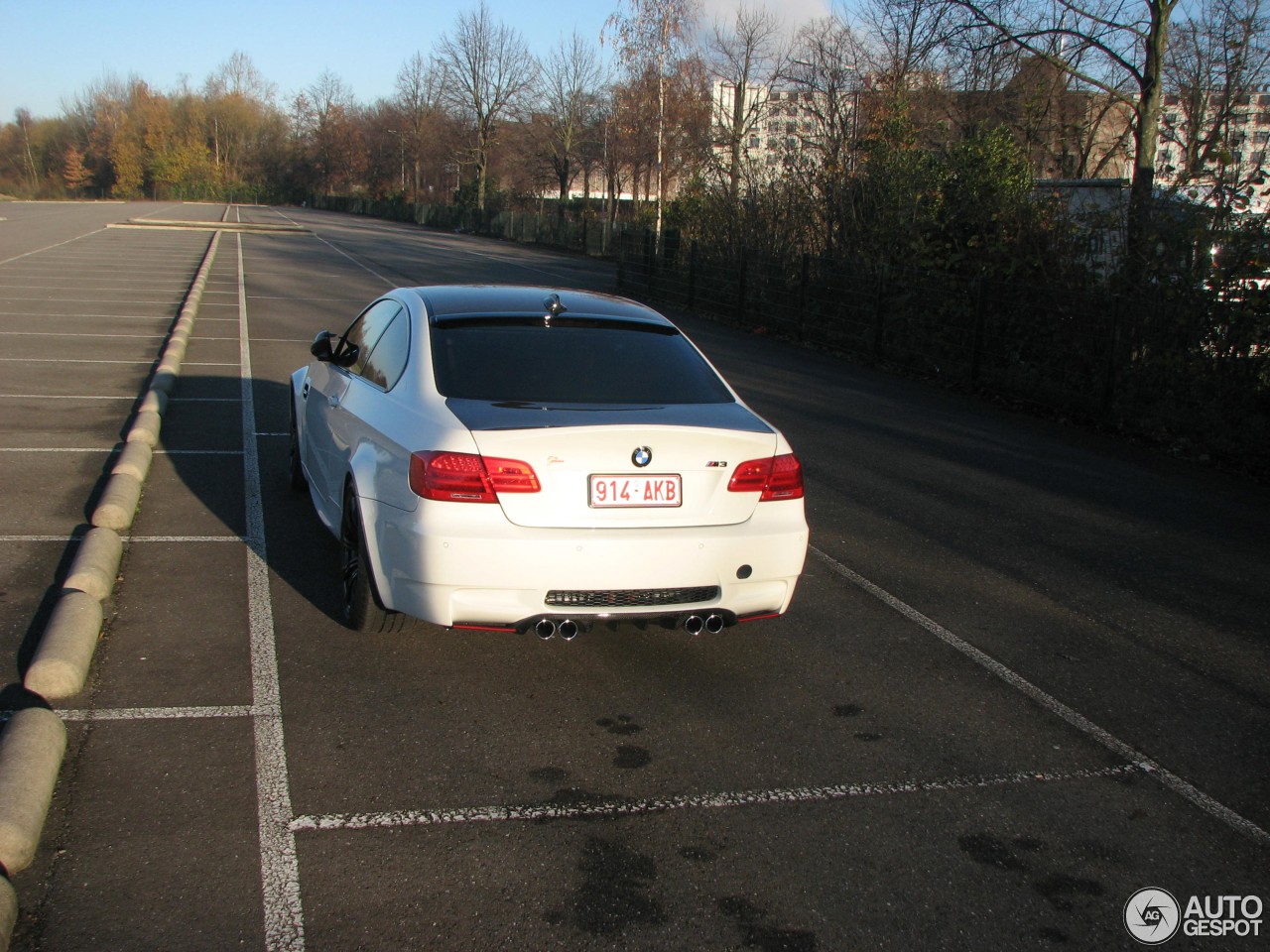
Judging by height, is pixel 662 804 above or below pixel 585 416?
below

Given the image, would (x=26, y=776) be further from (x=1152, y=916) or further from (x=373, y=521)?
(x=1152, y=916)

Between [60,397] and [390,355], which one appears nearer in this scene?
[390,355]

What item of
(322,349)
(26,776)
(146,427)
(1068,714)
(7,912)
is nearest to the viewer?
(7,912)

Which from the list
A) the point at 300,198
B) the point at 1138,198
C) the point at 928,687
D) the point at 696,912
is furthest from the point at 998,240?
the point at 300,198

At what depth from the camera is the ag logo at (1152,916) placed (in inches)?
131

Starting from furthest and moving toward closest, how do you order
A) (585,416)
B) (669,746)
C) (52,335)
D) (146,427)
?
(52,335), (146,427), (585,416), (669,746)

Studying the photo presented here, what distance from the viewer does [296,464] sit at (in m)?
8.03

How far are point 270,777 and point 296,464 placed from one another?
4295 mm

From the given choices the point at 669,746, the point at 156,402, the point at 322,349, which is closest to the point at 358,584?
the point at 669,746

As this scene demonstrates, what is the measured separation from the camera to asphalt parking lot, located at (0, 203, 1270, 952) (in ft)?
11.0

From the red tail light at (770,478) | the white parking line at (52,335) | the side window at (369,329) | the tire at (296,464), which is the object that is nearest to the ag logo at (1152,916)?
the red tail light at (770,478)

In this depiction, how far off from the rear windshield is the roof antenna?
0.14 ft

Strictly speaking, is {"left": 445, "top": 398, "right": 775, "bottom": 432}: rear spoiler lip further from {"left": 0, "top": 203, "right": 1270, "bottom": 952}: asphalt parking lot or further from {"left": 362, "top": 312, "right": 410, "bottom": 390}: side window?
{"left": 0, "top": 203, "right": 1270, "bottom": 952}: asphalt parking lot

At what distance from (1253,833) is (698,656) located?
2.34m
